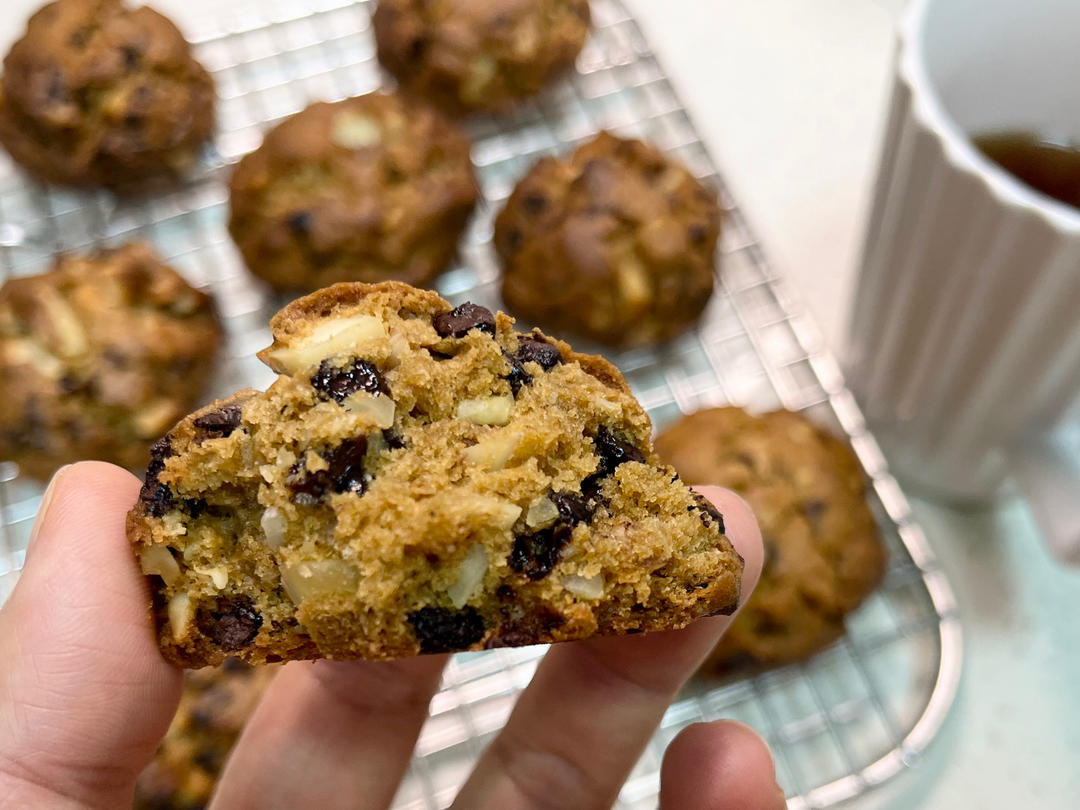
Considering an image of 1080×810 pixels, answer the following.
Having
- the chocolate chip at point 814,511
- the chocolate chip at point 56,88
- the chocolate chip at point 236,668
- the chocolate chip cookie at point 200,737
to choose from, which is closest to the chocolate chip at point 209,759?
the chocolate chip cookie at point 200,737

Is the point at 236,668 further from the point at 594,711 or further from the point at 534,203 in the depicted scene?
the point at 534,203

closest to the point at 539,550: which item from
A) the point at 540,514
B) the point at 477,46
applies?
the point at 540,514

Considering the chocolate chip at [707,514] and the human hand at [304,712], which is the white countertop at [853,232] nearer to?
the human hand at [304,712]

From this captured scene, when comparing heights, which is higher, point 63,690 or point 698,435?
point 63,690

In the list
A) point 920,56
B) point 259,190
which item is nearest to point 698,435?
point 920,56

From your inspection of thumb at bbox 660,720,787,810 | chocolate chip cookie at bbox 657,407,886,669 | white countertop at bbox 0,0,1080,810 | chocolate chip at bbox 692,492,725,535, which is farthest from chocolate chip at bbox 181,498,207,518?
white countertop at bbox 0,0,1080,810

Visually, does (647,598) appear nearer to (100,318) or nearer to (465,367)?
(465,367)
